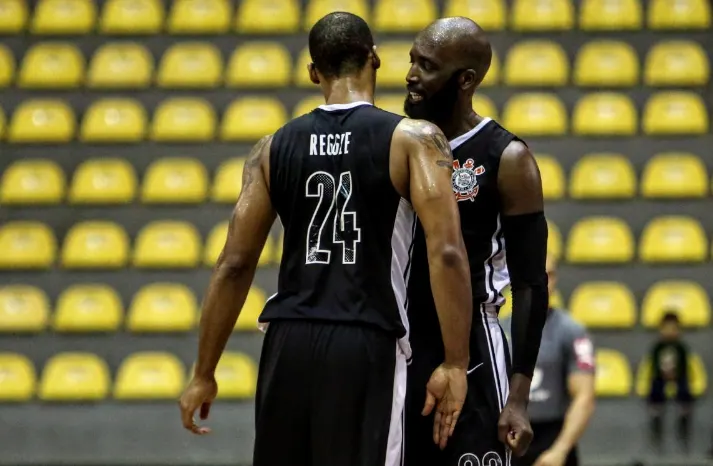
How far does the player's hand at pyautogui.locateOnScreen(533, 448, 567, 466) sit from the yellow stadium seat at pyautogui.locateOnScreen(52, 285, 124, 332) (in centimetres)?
482

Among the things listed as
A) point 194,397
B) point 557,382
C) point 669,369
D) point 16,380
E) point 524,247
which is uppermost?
point 524,247

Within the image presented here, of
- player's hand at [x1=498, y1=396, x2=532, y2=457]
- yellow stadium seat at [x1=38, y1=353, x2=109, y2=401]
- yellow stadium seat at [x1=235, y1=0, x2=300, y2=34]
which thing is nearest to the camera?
player's hand at [x1=498, y1=396, x2=532, y2=457]

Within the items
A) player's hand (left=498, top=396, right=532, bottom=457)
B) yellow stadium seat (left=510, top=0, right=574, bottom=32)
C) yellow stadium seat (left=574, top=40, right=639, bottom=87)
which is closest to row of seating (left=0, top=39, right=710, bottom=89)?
yellow stadium seat (left=574, top=40, right=639, bottom=87)

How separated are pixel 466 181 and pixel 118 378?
6.12 metres

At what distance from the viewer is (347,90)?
381 cm

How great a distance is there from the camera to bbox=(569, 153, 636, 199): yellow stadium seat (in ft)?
33.5

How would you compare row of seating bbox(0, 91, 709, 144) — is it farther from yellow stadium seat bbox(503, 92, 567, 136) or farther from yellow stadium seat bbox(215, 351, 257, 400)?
yellow stadium seat bbox(215, 351, 257, 400)

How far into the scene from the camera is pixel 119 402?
9219mm

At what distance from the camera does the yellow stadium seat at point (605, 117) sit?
34.8ft

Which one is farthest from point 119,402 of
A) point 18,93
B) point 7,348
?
point 18,93

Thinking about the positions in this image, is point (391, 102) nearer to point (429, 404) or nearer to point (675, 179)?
point (675, 179)

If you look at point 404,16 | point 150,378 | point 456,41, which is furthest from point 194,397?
point 404,16

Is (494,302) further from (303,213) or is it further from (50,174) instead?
(50,174)

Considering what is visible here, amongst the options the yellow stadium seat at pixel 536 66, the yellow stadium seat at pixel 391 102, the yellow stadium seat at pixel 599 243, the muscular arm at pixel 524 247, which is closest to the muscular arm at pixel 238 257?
the muscular arm at pixel 524 247
